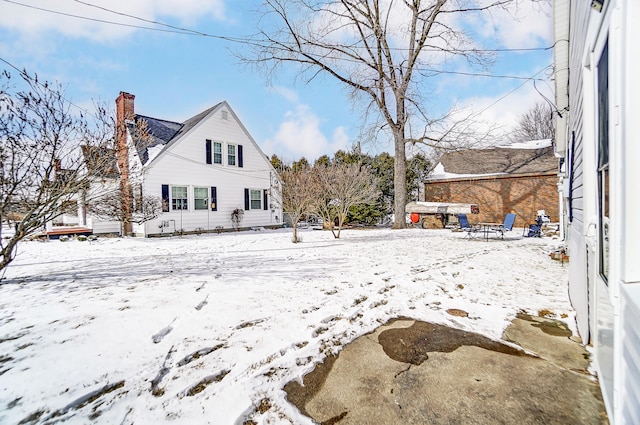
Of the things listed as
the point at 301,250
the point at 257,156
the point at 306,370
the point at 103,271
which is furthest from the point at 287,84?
the point at 306,370

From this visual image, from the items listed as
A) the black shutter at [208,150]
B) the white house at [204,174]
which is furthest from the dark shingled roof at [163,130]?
the black shutter at [208,150]

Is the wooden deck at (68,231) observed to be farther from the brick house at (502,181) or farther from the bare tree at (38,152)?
the brick house at (502,181)

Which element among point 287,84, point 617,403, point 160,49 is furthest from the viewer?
point 287,84

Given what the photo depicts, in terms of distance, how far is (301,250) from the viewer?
27.7 feet

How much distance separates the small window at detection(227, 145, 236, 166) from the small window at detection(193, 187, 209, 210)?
207 centimetres

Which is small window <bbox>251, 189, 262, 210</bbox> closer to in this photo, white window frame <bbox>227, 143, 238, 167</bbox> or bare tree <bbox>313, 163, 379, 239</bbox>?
white window frame <bbox>227, 143, 238, 167</bbox>

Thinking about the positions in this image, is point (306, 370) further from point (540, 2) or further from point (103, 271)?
point (540, 2)

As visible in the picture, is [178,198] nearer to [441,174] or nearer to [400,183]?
[400,183]

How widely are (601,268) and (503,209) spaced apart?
17.5m

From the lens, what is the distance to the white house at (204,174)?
12859 millimetres

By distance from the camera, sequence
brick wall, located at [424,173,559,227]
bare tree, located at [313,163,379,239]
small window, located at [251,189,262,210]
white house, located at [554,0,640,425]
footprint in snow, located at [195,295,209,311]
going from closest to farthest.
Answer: white house, located at [554,0,640,425] → footprint in snow, located at [195,295,209,311] → bare tree, located at [313,163,379,239] → brick wall, located at [424,173,559,227] → small window, located at [251,189,262,210]

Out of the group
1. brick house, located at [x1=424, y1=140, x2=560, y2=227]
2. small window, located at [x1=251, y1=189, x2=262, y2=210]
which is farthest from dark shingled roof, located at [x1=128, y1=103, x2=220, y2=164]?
brick house, located at [x1=424, y1=140, x2=560, y2=227]

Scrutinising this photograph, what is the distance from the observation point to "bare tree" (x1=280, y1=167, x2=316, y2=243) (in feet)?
33.3

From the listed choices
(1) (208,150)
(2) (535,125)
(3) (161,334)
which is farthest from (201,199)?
(2) (535,125)
